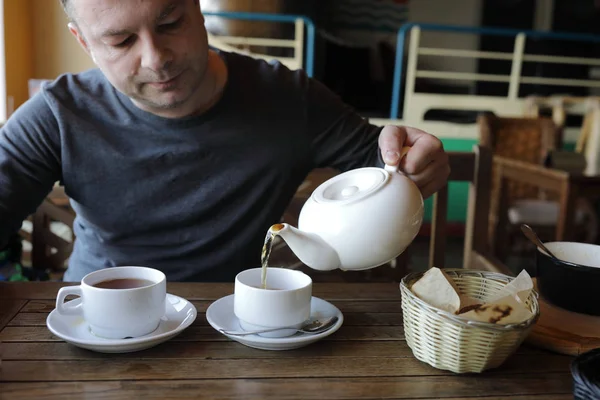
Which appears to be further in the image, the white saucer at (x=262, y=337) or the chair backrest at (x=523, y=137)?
the chair backrest at (x=523, y=137)

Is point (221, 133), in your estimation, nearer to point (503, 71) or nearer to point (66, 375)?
point (66, 375)

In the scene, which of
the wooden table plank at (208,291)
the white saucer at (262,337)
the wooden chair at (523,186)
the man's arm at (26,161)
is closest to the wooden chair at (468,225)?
the wooden table plank at (208,291)

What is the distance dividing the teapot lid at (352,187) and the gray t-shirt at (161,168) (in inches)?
20.2

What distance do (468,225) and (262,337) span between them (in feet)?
3.21

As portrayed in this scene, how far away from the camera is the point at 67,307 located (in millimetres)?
846

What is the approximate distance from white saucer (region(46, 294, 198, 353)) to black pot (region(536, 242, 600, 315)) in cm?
58

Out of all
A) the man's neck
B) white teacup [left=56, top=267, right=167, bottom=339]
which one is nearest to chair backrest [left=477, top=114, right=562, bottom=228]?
the man's neck

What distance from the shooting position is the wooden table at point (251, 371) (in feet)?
2.20

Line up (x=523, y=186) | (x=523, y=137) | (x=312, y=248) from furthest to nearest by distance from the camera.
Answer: (x=523, y=186), (x=523, y=137), (x=312, y=248)

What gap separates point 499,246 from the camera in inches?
121

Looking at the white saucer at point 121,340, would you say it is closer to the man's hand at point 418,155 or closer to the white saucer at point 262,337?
the white saucer at point 262,337

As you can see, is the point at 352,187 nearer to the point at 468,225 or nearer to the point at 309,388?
the point at 309,388

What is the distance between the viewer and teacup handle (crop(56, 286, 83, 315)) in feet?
2.68

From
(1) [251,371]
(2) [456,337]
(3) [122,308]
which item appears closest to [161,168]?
(3) [122,308]
